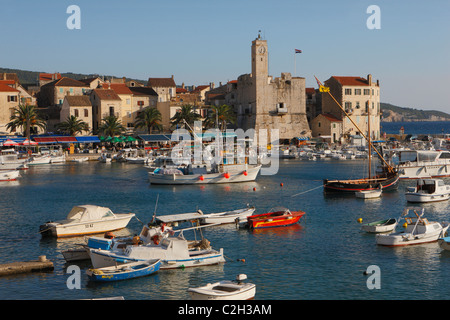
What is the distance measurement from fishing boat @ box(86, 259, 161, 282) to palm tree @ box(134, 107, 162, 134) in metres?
83.6

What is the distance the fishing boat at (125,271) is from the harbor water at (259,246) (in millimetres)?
317

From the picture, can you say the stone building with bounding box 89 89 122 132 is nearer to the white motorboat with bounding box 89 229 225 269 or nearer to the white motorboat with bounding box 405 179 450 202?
the white motorboat with bounding box 405 179 450 202

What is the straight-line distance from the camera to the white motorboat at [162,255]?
28.9 metres

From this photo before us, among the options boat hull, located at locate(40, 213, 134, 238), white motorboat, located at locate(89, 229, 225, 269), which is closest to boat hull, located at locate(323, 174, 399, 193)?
boat hull, located at locate(40, 213, 134, 238)

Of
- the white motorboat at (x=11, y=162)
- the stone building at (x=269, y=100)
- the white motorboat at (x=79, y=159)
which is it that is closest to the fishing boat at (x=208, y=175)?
the white motorboat at (x=11, y=162)

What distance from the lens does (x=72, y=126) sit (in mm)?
105875

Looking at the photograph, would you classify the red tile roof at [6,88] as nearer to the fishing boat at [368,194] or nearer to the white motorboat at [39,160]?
the white motorboat at [39,160]

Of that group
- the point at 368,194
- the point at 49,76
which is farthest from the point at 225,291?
the point at 49,76

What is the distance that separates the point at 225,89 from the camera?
139m

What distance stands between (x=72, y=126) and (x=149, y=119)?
1525 cm

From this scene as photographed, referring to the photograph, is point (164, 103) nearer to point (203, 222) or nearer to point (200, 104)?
point (200, 104)

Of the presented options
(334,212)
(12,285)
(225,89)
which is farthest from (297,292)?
(225,89)

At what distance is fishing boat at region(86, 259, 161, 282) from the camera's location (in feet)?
89.5
